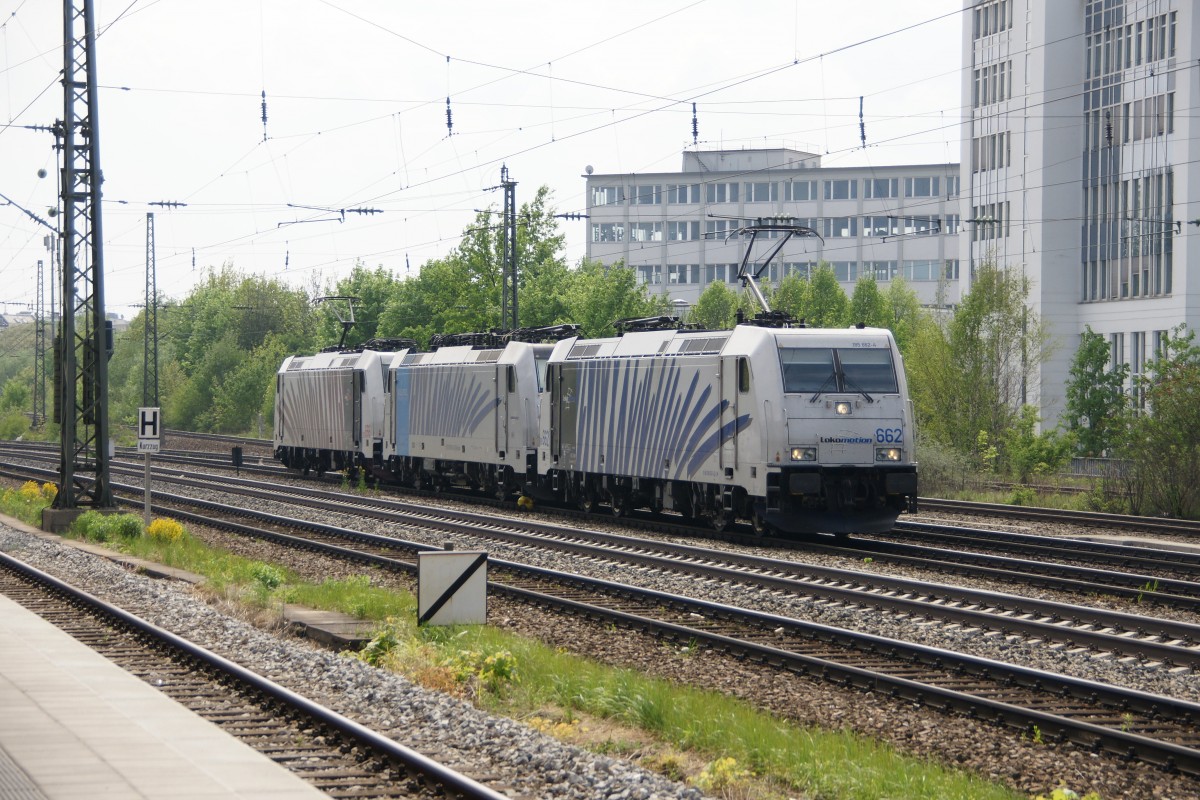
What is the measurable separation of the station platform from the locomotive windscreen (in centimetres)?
1259

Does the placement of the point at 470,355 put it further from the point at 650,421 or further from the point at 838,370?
the point at 838,370

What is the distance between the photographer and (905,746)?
9672mm

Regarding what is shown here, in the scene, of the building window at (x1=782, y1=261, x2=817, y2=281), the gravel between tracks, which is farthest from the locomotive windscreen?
the building window at (x1=782, y1=261, x2=817, y2=281)

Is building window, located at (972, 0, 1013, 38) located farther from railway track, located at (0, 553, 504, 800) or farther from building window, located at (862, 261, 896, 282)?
railway track, located at (0, 553, 504, 800)

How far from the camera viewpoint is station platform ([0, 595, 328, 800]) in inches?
311

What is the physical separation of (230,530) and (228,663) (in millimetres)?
15437

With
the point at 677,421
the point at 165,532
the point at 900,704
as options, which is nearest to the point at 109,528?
the point at 165,532

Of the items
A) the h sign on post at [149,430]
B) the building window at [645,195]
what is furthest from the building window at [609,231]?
the h sign on post at [149,430]

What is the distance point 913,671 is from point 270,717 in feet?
17.0

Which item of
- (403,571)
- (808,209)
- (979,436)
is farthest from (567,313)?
(403,571)

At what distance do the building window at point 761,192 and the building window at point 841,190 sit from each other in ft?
12.6

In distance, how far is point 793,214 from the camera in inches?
4269

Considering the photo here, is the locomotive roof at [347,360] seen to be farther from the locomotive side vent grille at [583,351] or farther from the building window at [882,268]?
the building window at [882,268]

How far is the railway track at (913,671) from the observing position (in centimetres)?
975
